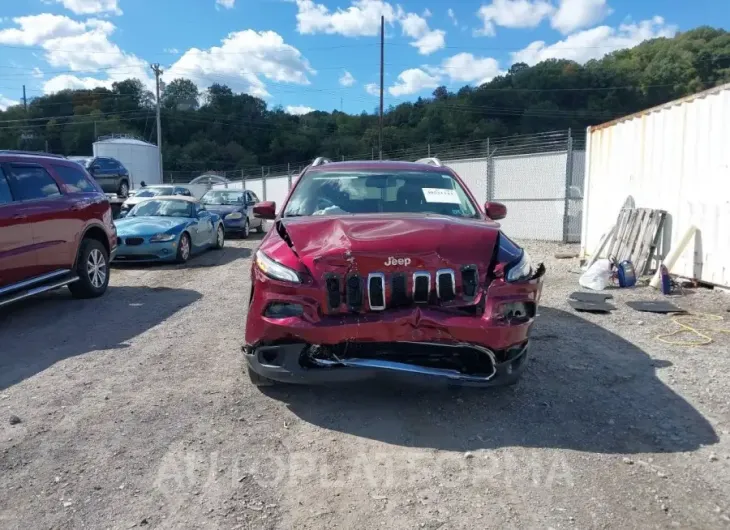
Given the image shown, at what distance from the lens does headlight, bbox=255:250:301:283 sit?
3.57m

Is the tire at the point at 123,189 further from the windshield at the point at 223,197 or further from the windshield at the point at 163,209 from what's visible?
the windshield at the point at 163,209

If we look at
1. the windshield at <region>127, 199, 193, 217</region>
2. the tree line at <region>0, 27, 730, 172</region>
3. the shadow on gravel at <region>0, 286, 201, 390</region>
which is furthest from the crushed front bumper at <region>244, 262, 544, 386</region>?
the tree line at <region>0, 27, 730, 172</region>

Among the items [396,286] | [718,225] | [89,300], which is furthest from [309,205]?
[718,225]

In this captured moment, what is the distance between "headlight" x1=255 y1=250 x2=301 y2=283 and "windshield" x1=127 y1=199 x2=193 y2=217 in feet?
30.6

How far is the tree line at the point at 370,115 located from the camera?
48.5 m

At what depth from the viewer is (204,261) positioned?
39.4 ft

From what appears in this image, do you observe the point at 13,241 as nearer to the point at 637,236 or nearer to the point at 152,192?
the point at 637,236

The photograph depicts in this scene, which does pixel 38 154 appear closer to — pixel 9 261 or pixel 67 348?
pixel 9 261

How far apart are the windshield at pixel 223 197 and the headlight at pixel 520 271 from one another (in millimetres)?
14914

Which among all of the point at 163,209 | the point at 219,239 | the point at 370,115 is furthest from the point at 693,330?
the point at 370,115

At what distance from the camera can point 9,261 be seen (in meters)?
6.05

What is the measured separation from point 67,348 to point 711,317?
6931 millimetres

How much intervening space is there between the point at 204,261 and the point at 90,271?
442cm

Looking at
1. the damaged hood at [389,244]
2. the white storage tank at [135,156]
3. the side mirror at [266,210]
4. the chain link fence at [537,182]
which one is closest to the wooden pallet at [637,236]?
the chain link fence at [537,182]
